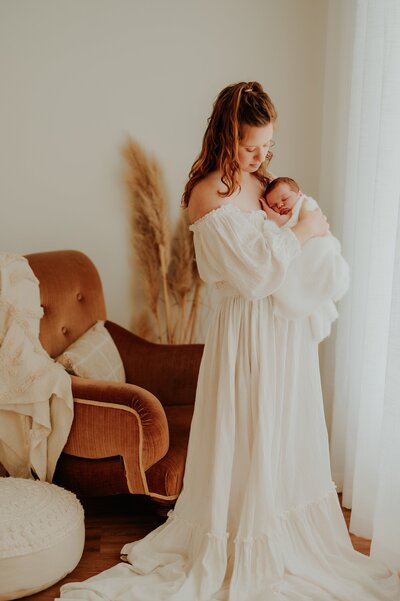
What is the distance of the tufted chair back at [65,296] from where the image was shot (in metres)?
2.75

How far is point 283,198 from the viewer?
2.03 m

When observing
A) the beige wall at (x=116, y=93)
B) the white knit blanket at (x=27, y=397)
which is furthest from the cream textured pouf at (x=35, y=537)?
the beige wall at (x=116, y=93)

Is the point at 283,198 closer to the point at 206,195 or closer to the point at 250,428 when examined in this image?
the point at 206,195

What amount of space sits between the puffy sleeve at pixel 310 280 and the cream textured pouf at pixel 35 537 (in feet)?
3.15

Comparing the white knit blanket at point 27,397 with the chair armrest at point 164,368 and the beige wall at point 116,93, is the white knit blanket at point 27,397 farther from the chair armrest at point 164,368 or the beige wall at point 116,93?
the beige wall at point 116,93

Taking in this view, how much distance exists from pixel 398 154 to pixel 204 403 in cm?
104

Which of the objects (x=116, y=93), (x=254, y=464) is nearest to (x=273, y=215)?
(x=254, y=464)

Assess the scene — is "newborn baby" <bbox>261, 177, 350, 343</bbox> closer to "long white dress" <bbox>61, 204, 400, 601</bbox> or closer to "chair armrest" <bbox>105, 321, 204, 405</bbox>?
"long white dress" <bbox>61, 204, 400, 601</bbox>

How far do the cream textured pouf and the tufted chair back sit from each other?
67 cm

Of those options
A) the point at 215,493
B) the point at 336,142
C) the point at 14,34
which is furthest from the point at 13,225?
the point at 215,493

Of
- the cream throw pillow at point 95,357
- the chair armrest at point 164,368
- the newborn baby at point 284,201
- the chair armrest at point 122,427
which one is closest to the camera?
the newborn baby at point 284,201

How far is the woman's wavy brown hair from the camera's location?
1903mm

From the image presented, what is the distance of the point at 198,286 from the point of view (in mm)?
3301

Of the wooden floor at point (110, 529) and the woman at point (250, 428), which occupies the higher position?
the woman at point (250, 428)
